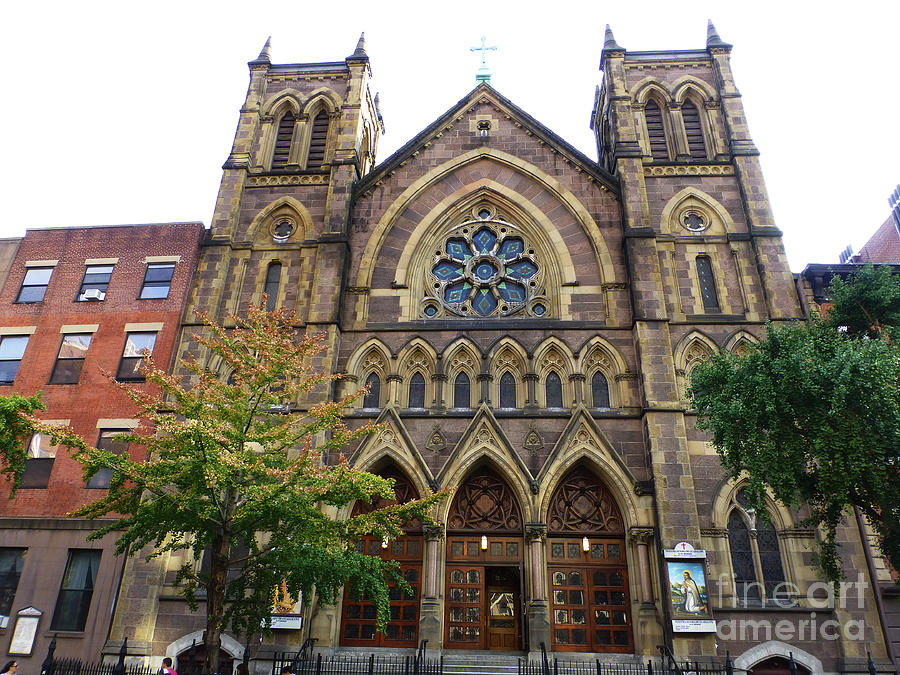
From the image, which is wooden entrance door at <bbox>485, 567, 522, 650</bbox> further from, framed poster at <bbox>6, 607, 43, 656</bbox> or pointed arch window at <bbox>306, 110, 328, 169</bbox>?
pointed arch window at <bbox>306, 110, 328, 169</bbox>

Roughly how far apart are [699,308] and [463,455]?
28.6 ft

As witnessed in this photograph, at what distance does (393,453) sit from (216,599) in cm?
674

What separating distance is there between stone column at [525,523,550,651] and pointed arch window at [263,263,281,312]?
10.9 m

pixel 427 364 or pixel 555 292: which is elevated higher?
pixel 555 292

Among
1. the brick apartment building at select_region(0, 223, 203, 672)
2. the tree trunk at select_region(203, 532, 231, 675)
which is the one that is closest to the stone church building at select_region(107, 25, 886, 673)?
the brick apartment building at select_region(0, 223, 203, 672)

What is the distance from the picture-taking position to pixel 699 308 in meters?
20.2

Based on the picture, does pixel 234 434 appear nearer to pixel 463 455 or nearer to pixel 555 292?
pixel 463 455

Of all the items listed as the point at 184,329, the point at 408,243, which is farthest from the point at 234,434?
the point at 408,243

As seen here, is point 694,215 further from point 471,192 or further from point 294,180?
point 294,180

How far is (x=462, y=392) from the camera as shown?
1969 centimetres

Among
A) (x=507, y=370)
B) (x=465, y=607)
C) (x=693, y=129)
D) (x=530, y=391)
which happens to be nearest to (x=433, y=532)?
(x=465, y=607)

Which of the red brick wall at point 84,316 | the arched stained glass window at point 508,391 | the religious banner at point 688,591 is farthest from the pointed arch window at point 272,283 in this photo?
the religious banner at point 688,591

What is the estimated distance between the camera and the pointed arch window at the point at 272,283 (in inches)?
850

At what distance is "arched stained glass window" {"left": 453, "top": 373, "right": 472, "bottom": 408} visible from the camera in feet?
64.0
